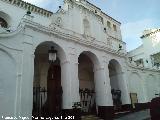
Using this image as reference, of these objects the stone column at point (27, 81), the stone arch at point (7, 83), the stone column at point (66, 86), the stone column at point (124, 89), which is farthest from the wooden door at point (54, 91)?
the stone column at point (124, 89)

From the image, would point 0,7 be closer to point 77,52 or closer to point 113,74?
point 77,52

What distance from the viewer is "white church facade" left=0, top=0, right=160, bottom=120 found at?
1155cm

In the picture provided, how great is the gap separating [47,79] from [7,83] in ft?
21.3

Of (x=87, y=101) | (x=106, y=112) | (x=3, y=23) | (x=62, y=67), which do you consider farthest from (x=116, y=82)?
(x=3, y=23)

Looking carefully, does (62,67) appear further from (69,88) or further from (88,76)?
(88,76)

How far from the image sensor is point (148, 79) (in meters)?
23.0

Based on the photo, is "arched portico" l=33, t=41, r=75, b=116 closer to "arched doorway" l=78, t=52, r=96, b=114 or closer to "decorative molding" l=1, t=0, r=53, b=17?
"arched doorway" l=78, t=52, r=96, b=114

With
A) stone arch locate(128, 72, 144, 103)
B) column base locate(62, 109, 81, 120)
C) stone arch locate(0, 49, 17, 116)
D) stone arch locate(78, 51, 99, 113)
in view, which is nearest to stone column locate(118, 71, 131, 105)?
stone arch locate(128, 72, 144, 103)

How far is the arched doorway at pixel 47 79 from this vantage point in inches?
589

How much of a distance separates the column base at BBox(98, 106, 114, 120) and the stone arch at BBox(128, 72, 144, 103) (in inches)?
187

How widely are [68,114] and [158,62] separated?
20.3m

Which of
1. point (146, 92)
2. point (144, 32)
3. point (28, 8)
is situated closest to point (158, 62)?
point (144, 32)

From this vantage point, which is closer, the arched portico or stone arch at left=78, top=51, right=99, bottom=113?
the arched portico

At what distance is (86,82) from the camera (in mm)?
20656
